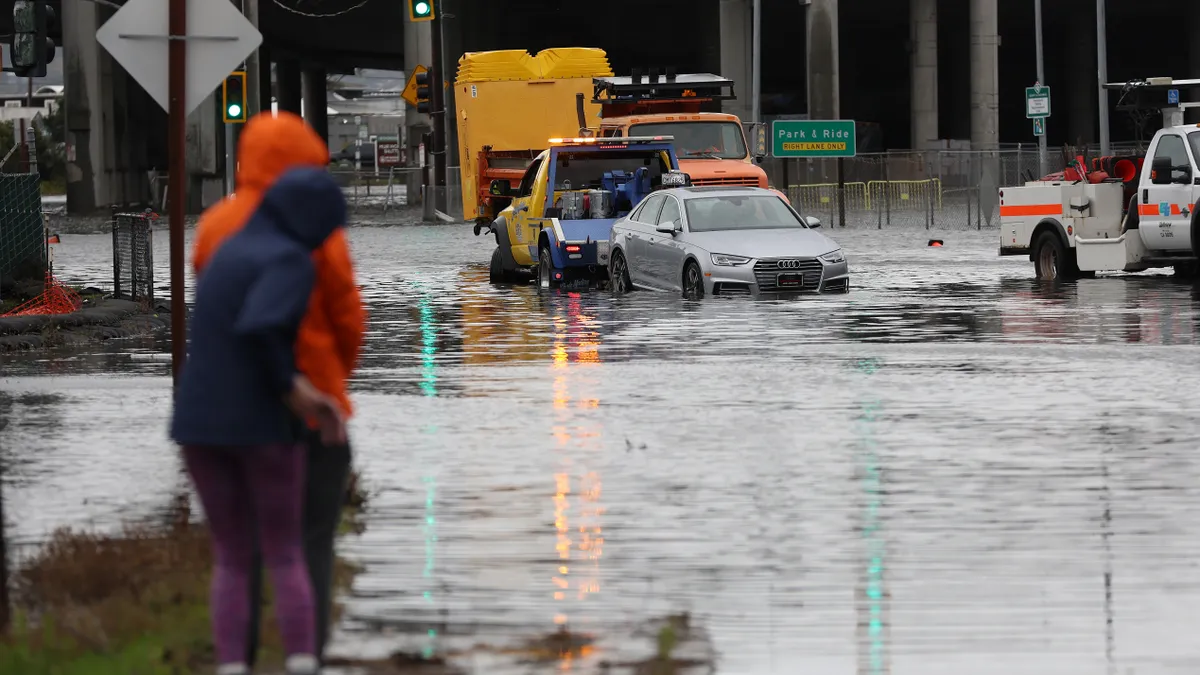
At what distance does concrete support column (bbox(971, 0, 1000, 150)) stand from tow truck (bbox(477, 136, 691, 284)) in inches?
1560

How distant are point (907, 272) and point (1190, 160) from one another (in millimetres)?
5528

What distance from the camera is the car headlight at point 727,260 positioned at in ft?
80.1

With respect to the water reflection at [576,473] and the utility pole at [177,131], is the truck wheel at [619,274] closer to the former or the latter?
the water reflection at [576,473]

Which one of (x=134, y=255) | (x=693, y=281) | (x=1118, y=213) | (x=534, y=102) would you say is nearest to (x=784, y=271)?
(x=693, y=281)

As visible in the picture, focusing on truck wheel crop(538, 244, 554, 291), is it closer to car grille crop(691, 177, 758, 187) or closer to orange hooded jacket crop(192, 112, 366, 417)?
car grille crop(691, 177, 758, 187)

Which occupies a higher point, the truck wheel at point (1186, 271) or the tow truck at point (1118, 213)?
the tow truck at point (1118, 213)

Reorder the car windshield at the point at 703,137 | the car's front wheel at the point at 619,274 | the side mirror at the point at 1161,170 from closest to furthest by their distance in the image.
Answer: the side mirror at the point at 1161,170
the car's front wheel at the point at 619,274
the car windshield at the point at 703,137

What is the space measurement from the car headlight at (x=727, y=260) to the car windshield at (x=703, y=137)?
959 centimetres

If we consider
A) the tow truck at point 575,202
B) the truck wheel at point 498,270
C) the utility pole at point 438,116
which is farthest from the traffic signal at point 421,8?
the truck wheel at point 498,270

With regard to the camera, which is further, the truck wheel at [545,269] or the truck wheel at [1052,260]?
the truck wheel at [545,269]

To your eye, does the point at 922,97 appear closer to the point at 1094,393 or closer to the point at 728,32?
the point at 728,32

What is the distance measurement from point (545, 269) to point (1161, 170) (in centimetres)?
785

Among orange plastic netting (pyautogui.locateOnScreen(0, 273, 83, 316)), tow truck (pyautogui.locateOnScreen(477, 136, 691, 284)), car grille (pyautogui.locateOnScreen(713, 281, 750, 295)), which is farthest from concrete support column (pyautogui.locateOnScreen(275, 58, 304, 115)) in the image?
orange plastic netting (pyautogui.locateOnScreen(0, 273, 83, 316))

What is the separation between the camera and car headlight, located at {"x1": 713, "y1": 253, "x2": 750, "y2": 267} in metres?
24.4
